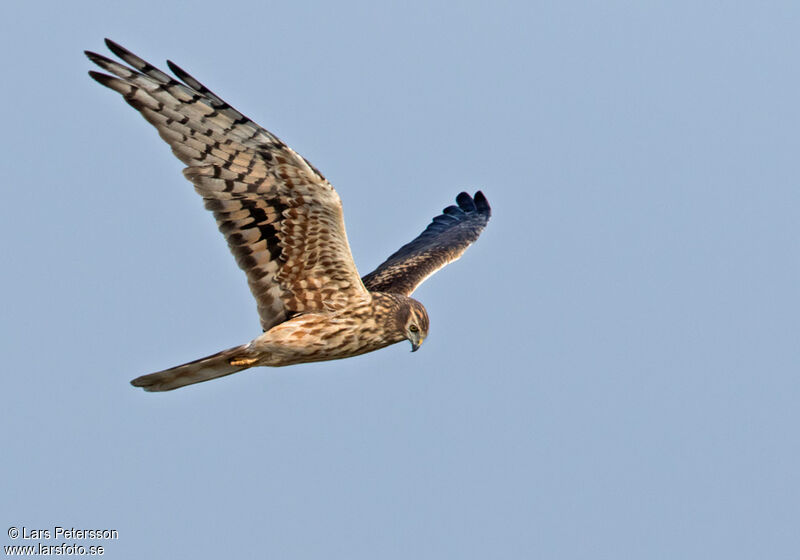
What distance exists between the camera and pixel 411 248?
13.0 m

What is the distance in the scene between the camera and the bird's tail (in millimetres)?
9461

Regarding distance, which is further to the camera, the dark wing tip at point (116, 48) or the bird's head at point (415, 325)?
the bird's head at point (415, 325)

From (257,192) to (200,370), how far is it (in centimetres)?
150

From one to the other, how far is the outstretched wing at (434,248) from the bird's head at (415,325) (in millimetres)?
991

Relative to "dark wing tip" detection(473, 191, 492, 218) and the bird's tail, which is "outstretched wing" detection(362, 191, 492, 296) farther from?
the bird's tail

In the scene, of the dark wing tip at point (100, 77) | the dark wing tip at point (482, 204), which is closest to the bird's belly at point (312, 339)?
the dark wing tip at point (100, 77)

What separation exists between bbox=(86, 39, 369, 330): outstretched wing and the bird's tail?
1.04 feet

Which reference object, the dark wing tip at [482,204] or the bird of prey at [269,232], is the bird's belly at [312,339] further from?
the dark wing tip at [482,204]

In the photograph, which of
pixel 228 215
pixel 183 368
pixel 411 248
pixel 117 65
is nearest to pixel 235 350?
pixel 183 368

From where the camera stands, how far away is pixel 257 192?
8984 mm

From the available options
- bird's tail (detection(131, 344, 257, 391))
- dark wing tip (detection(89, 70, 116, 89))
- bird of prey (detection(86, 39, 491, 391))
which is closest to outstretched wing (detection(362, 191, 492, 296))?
bird of prey (detection(86, 39, 491, 391))

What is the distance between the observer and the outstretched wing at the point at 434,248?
1135 cm

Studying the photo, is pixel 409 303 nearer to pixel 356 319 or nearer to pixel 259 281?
pixel 356 319

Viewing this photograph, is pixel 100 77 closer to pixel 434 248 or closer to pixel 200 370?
pixel 200 370
